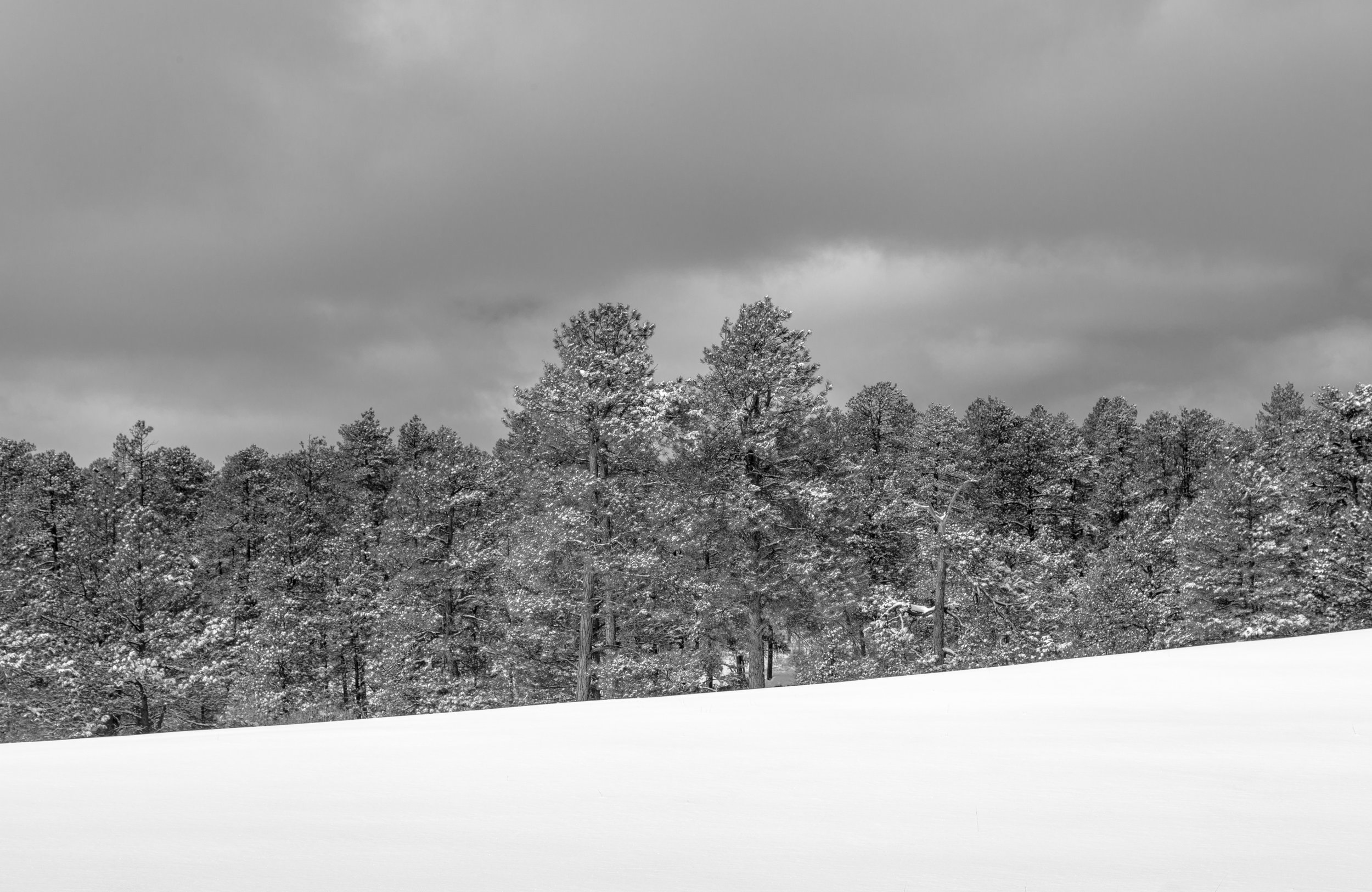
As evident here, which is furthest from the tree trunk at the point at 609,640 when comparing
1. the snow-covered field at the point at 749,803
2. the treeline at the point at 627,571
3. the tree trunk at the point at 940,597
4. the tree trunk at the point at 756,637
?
the snow-covered field at the point at 749,803

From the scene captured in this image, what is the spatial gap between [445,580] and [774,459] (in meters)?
12.9

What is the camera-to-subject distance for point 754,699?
518 inches

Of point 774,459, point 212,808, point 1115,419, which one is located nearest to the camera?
point 212,808

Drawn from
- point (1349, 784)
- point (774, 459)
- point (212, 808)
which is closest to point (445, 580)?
point (774, 459)

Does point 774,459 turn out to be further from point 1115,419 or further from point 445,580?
point 1115,419

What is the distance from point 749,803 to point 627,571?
2066 cm

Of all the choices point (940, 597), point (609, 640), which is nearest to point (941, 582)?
point (940, 597)

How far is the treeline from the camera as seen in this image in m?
26.9

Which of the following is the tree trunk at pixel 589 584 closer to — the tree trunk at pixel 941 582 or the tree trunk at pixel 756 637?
the tree trunk at pixel 756 637

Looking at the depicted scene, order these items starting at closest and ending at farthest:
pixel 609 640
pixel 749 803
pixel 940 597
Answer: pixel 749 803 → pixel 609 640 → pixel 940 597

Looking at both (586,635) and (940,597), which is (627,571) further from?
(940,597)

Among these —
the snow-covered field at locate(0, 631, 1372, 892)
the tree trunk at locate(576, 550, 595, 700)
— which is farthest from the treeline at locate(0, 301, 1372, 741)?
the snow-covered field at locate(0, 631, 1372, 892)

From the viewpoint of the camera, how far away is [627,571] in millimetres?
26078

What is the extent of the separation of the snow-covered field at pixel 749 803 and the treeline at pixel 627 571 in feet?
53.4
